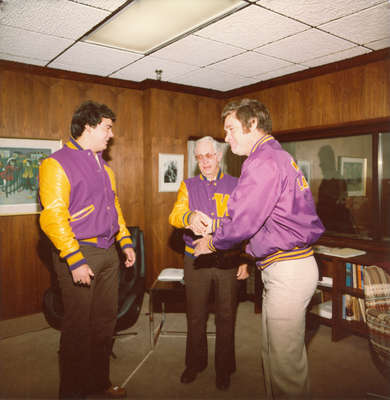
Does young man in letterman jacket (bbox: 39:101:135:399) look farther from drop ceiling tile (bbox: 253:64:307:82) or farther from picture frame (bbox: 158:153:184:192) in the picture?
drop ceiling tile (bbox: 253:64:307:82)

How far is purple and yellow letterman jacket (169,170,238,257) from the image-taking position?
8.23 ft

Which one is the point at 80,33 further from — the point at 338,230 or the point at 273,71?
the point at 338,230

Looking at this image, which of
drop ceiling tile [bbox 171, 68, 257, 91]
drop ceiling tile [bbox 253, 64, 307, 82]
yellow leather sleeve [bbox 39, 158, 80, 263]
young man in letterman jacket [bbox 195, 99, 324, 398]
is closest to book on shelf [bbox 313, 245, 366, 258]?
young man in letterman jacket [bbox 195, 99, 324, 398]

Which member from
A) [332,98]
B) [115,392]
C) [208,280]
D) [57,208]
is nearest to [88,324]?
[115,392]

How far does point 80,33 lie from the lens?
2.88 meters

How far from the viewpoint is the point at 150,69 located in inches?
153

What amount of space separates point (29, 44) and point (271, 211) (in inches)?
109

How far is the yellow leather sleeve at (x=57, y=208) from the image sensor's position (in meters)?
1.94

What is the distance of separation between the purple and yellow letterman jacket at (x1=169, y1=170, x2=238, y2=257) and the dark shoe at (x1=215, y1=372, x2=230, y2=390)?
874mm

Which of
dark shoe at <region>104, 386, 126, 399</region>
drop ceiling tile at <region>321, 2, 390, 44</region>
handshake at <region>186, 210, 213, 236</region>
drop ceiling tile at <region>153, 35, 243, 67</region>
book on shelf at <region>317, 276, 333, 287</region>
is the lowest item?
dark shoe at <region>104, 386, 126, 399</region>

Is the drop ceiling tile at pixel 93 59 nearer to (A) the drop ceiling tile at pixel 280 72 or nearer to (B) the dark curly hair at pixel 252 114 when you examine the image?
(A) the drop ceiling tile at pixel 280 72

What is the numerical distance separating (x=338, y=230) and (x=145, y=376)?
258 centimetres

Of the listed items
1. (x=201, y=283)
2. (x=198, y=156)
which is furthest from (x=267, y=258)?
(x=198, y=156)

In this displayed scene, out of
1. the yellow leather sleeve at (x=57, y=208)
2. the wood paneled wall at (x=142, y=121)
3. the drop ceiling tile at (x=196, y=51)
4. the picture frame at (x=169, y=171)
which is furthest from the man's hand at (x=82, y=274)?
the picture frame at (x=169, y=171)
